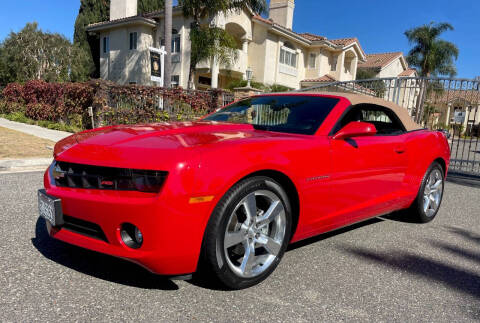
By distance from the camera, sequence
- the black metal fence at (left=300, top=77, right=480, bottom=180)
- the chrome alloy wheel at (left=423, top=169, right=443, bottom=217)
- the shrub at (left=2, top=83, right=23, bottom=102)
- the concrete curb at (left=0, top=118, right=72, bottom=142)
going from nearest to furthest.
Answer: the chrome alloy wheel at (left=423, top=169, right=443, bottom=217) < the black metal fence at (left=300, top=77, right=480, bottom=180) < the concrete curb at (left=0, top=118, right=72, bottom=142) < the shrub at (left=2, top=83, right=23, bottom=102)

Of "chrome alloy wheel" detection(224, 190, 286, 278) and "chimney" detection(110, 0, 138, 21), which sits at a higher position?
"chimney" detection(110, 0, 138, 21)

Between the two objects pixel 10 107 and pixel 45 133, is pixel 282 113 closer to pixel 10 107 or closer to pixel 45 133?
pixel 45 133

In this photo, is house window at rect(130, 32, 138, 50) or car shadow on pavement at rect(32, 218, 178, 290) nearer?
car shadow on pavement at rect(32, 218, 178, 290)

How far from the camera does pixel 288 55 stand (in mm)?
27672

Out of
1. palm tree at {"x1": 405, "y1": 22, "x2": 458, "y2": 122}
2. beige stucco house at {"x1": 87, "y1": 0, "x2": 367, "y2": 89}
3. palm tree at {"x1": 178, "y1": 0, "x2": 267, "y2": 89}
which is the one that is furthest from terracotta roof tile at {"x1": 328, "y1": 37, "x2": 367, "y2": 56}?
palm tree at {"x1": 178, "y1": 0, "x2": 267, "y2": 89}

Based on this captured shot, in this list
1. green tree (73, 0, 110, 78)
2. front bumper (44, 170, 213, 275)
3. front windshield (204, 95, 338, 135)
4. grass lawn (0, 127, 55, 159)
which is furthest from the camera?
green tree (73, 0, 110, 78)

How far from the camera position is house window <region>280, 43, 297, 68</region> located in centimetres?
2689

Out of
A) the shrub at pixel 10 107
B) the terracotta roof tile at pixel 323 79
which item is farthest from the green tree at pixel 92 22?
the terracotta roof tile at pixel 323 79

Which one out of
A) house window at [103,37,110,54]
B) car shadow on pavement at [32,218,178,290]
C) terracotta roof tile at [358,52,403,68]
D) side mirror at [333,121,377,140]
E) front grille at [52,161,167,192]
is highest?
terracotta roof tile at [358,52,403,68]

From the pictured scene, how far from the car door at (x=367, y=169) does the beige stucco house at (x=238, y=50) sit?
1839cm

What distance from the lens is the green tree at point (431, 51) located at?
3372 cm

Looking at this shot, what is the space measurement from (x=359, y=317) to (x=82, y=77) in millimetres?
33675

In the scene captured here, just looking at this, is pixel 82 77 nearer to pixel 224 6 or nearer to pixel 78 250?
pixel 224 6

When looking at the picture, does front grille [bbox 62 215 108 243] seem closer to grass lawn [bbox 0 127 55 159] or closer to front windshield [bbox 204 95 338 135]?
front windshield [bbox 204 95 338 135]
